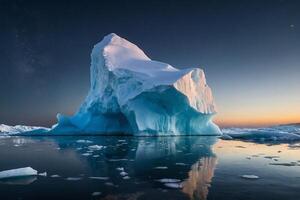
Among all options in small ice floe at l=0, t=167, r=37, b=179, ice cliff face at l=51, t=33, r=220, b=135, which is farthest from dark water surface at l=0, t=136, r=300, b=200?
ice cliff face at l=51, t=33, r=220, b=135

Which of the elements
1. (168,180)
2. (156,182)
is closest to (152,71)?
(168,180)

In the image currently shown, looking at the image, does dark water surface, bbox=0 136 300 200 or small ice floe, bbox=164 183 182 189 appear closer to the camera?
dark water surface, bbox=0 136 300 200

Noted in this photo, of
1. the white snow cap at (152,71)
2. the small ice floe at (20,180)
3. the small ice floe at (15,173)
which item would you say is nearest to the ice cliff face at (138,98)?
the white snow cap at (152,71)

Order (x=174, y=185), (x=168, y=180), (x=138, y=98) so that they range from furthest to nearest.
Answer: (x=138, y=98) → (x=168, y=180) → (x=174, y=185)

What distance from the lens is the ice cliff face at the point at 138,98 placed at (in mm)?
25297

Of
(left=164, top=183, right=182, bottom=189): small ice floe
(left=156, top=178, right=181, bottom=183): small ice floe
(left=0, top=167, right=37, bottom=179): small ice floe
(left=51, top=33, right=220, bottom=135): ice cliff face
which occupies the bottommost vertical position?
(left=164, top=183, right=182, bottom=189): small ice floe

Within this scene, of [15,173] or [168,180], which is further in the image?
[15,173]

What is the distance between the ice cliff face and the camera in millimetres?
25297

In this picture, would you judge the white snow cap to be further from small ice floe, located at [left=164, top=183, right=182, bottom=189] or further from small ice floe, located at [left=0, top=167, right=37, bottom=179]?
small ice floe, located at [left=164, top=183, right=182, bottom=189]

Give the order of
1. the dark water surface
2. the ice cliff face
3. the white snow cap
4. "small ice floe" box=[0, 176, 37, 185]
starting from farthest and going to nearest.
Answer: the ice cliff face
the white snow cap
"small ice floe" box=[0, 176, 37, 185]
the dark water surface

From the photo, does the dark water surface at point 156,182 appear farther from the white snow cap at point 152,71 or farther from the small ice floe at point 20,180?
the white snow cap at point 152,71

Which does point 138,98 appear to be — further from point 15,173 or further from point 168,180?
point 168,180

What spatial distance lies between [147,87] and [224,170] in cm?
1569

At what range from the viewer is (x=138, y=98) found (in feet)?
84.6
